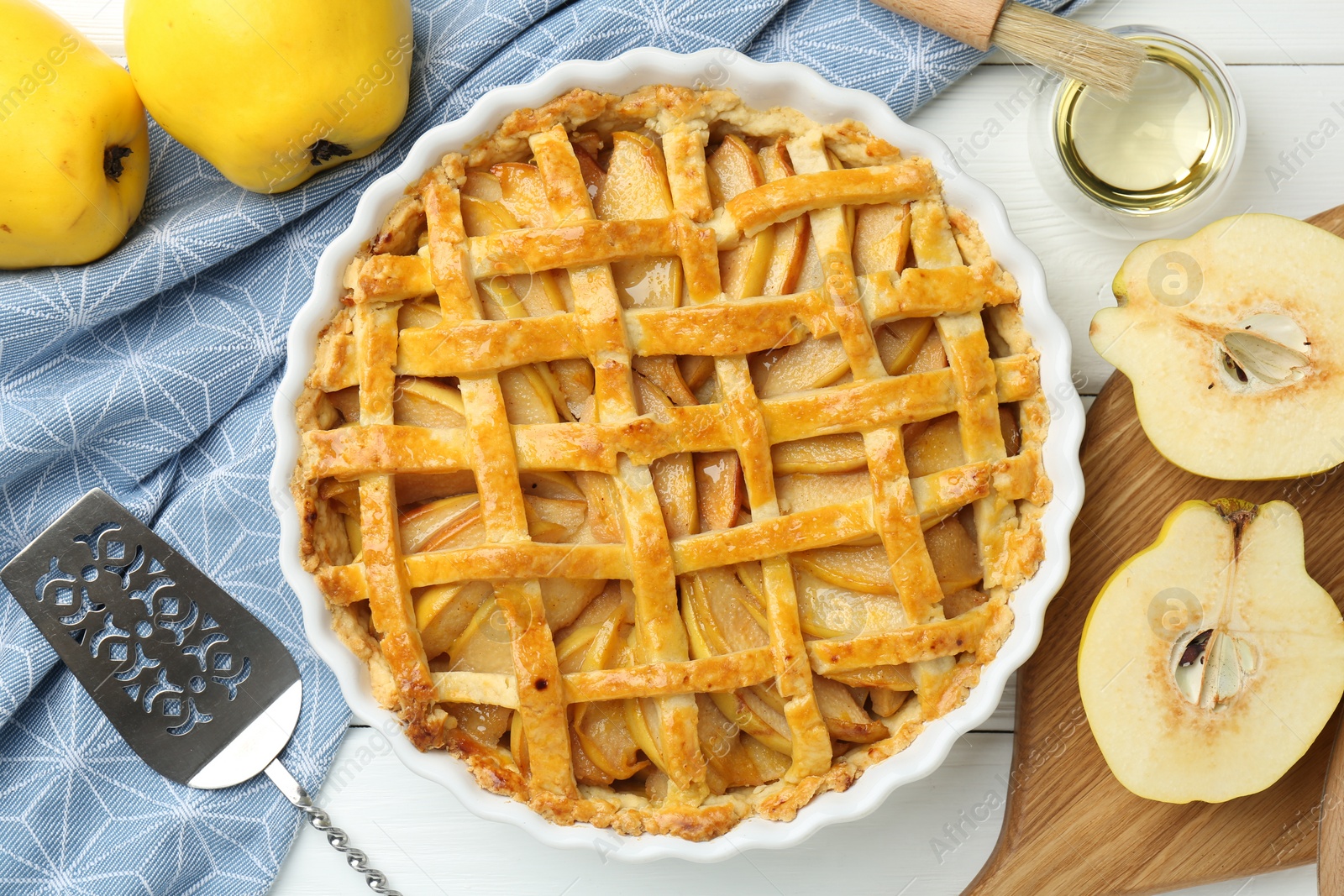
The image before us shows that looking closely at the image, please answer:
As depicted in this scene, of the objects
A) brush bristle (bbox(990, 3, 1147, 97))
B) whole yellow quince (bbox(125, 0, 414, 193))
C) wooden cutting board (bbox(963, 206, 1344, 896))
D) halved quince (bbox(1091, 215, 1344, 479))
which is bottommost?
wooden cutting board (bbox(963, 206, 1344, 896))

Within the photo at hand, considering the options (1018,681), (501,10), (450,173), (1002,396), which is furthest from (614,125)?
(1018,681)

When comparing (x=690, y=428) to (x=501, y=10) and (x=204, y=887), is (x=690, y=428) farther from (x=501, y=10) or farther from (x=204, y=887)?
(x=204, y=887)

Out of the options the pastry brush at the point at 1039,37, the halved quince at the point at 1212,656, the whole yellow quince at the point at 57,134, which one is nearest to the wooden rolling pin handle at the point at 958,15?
the pastry brush at the point at 1039,37

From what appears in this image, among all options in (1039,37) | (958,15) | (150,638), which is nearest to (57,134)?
(150,638)

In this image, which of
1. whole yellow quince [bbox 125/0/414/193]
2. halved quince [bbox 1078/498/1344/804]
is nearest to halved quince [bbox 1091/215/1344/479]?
halved quince [bbox 1078/498/1344/804]

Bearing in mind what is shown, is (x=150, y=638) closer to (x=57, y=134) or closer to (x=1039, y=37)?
(x=57, y=134)

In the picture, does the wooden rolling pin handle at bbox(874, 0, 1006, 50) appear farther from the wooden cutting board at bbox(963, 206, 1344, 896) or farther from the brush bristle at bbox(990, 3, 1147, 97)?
the wooden cutting board at bbox(963, 206, 1344, 896)
